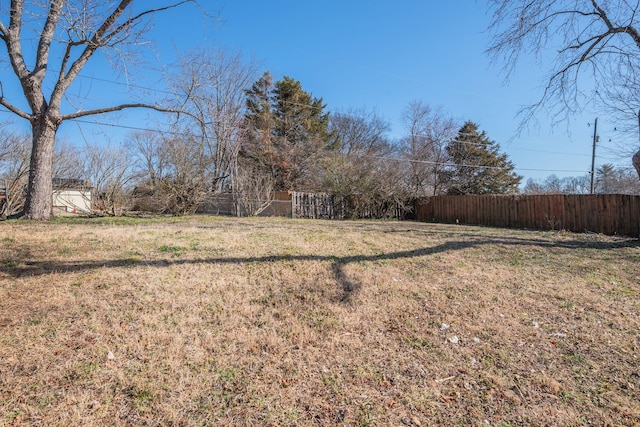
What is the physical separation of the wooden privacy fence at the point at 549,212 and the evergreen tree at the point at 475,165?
316 inches

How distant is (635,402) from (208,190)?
13865 millimetres

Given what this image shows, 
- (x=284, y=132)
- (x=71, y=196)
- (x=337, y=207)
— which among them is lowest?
(x=337, y=207)

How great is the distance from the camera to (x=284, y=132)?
2375 centimetres

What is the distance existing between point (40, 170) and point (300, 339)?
7427mm

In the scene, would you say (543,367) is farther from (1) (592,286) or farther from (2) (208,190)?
(2) (208,190)

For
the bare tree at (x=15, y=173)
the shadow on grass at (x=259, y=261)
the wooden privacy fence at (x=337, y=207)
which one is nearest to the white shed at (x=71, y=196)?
the bare tree at (x=15, y=173)

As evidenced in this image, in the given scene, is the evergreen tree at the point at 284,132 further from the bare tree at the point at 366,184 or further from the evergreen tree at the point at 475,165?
the evergreen tree at the point at 475,165

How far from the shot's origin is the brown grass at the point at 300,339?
6.98ft

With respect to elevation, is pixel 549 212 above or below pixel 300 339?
above

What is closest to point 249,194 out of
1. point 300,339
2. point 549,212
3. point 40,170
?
point 40,170

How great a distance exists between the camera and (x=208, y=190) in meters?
14.1

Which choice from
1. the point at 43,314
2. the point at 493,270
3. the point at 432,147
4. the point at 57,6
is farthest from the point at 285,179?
the point at 43,314

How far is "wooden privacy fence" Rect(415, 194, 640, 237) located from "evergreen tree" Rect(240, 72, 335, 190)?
9419mm

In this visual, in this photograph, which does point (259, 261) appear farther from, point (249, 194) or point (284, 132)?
point (284, 132)
